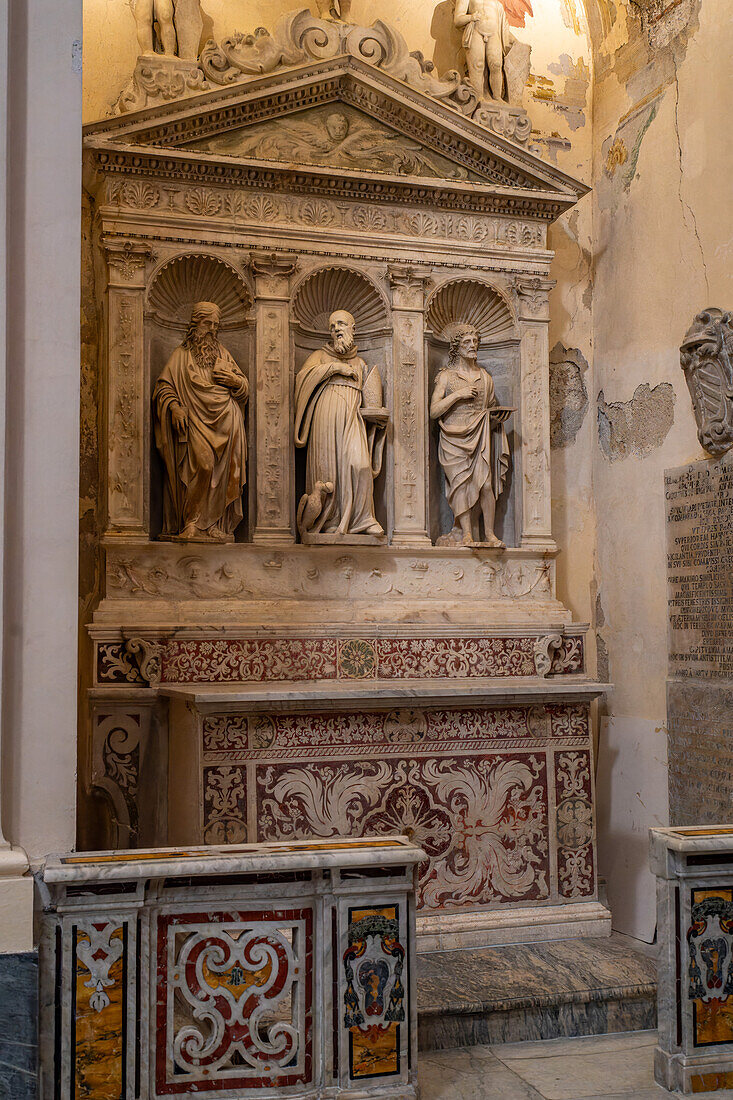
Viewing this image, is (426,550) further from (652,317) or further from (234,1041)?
(234,1041)

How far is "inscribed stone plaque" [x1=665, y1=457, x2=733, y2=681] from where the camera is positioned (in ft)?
17.2

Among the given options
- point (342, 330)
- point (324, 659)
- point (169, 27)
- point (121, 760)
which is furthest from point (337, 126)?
point (121, 760)

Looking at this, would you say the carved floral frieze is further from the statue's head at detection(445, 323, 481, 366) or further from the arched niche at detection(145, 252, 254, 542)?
the statue's head at detection(445, 323, 481, 366)

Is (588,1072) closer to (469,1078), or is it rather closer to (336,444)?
(469,1078)

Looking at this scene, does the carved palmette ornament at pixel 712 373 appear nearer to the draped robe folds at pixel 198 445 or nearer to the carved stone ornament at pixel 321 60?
the carved stone ornament at pixel 321 60

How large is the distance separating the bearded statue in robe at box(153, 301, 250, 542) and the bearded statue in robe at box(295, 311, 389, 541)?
355 mm

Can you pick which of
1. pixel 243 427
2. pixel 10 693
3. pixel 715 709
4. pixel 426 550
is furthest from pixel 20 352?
pixel 715 709

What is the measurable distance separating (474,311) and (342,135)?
1.20m

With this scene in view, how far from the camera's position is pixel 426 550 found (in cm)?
580

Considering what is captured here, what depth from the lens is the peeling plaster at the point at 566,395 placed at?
6562 millimetres

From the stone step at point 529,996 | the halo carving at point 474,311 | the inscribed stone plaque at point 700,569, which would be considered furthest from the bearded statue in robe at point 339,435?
the stone step at point 529,996

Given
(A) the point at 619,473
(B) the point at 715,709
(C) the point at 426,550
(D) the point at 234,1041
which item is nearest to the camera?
(D) the point at 234,1041

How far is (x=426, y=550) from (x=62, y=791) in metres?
3.01

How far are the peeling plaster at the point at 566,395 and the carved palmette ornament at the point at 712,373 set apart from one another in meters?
1.18
